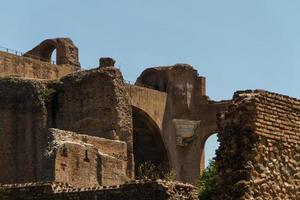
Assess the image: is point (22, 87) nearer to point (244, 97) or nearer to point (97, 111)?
point (97, 111)

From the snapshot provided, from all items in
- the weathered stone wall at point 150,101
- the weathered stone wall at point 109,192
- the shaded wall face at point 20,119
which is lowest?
the weathered stone wall at point 109,192

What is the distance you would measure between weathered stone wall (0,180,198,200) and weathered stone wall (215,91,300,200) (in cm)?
553

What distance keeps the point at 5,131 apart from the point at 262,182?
86.0 feet

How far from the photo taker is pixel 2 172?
38281 millimetres

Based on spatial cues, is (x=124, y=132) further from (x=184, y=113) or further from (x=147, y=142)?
Result: (x=184, y=113)

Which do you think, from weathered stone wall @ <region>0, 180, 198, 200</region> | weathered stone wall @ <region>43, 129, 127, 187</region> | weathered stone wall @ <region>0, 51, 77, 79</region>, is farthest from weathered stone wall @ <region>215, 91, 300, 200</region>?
weathered stone wall @ <region>0, 51, 77, 79</region>

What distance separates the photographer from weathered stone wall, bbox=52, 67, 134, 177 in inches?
1550

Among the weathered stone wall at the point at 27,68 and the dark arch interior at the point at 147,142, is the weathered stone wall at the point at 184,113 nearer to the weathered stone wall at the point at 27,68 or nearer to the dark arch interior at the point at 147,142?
the dark arch interior at the point at 147,142

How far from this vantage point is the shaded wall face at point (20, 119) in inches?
1531

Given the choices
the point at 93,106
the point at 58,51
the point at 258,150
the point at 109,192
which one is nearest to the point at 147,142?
the point at 58,51

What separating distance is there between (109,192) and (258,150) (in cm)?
737

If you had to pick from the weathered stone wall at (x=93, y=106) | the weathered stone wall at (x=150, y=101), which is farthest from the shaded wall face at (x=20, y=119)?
the weathered stone wall at (x=150, y=101)

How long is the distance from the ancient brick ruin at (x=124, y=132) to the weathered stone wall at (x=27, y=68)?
0.05 m

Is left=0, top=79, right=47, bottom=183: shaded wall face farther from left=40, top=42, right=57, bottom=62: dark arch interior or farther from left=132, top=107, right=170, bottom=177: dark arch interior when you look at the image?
left=40, top=42, right=57, bottom=62: dark arch interior
